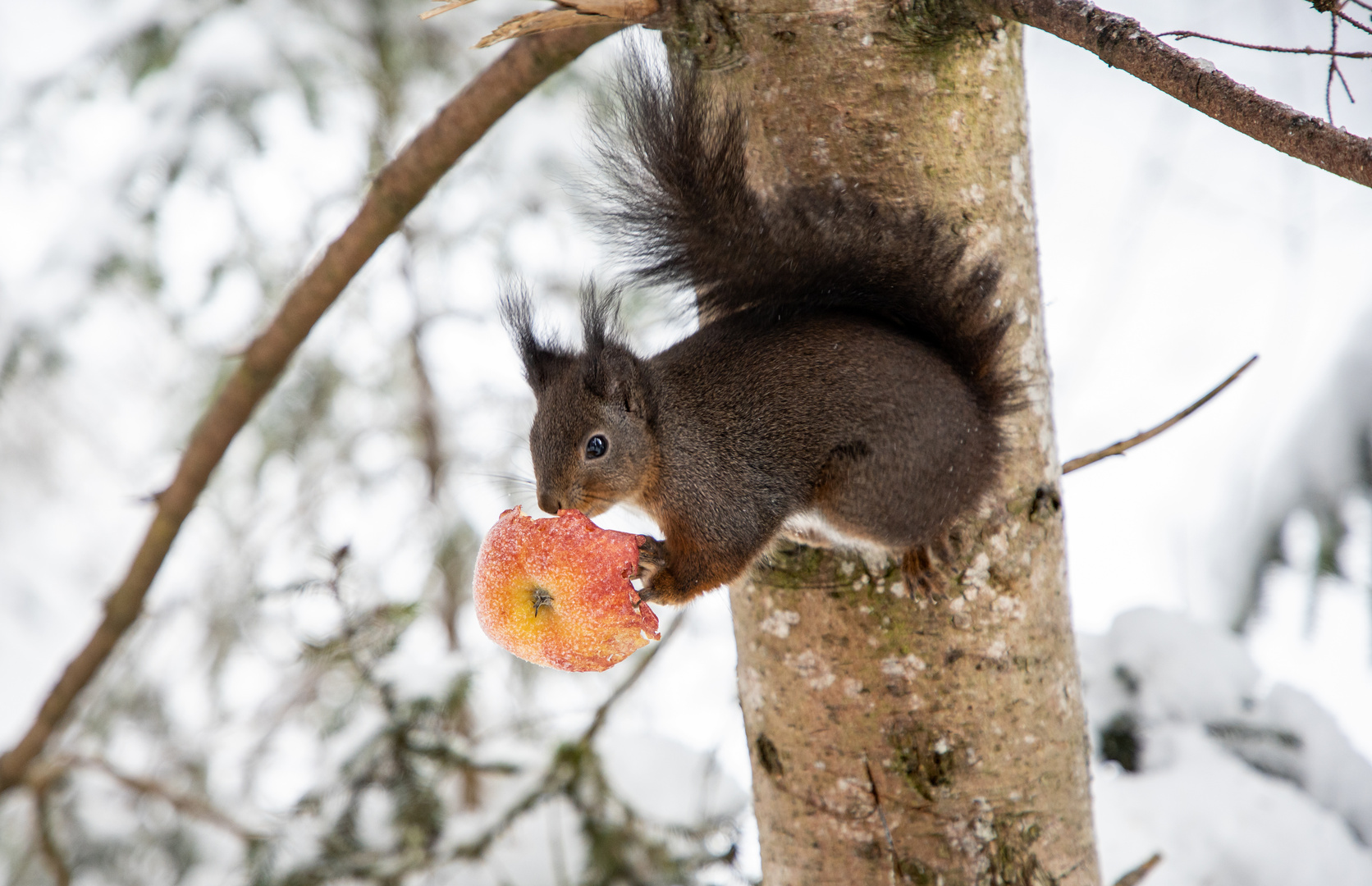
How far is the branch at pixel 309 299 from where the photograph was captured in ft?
3.98

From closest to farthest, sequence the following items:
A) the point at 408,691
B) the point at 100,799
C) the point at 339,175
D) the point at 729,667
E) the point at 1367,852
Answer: the point at 1367,852 < the point at 408,691 < the point at 100,799 < the point at 339,175 < the point at 729,667

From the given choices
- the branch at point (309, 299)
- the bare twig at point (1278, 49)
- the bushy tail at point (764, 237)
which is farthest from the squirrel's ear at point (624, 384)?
the bare twig at point (1278, 49)

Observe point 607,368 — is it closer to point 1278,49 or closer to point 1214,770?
point 1278,49

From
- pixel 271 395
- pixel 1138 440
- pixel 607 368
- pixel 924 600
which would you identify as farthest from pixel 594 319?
pixel 271 395

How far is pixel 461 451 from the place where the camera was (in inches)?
104

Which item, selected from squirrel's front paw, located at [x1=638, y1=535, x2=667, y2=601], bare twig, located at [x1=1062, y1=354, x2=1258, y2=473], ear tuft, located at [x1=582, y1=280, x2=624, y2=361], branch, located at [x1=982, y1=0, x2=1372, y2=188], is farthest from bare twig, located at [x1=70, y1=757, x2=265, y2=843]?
branch, located at [x1=982, y1=0, x2=1372, y2=188]

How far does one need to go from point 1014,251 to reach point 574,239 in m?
1.76

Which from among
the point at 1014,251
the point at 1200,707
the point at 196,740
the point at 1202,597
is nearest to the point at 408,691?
the point at 196,740

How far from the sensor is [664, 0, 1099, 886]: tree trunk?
1.03 metres

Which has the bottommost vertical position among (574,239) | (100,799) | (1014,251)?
(100,799)

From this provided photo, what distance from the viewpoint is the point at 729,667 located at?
289cm

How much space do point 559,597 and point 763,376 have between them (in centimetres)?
37

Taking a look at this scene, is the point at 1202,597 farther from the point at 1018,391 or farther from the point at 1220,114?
the point at 1220,114

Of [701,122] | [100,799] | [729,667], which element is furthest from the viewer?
[729,667]
